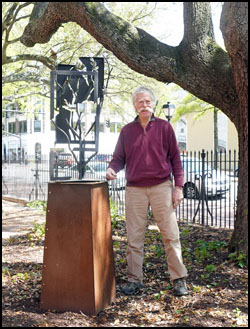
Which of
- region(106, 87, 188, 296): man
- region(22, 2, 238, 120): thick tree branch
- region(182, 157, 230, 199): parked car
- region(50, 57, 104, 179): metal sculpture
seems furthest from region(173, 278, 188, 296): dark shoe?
region(182, 157, 230, 199): parked car

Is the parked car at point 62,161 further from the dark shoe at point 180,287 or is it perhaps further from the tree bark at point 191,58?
the dark shoe at point 180,287

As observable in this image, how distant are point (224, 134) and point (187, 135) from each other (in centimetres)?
472

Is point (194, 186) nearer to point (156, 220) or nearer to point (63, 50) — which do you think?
point (63, 50)

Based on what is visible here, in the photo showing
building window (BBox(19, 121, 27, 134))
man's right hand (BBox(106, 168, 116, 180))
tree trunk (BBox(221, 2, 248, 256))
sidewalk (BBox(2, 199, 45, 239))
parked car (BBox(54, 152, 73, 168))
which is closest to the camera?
man's right hand (BBox(106, 168, 116, 180))

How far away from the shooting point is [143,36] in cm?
557

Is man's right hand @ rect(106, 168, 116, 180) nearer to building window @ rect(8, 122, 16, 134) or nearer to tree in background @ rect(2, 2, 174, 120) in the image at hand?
tree in background @ rect(2, 2, 174, 120)

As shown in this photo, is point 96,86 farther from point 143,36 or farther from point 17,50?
point 17,50

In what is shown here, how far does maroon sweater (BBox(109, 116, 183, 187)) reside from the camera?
401 centimetres

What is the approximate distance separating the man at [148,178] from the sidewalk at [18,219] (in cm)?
399

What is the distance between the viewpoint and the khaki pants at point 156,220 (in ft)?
13.3

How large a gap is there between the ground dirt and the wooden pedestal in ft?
0.39

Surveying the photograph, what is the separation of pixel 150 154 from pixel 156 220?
0.66m

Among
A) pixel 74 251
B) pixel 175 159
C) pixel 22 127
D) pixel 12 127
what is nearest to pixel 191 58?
pixel 175 159

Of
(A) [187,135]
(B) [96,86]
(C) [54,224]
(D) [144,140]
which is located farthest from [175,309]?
(A) [187,135]
